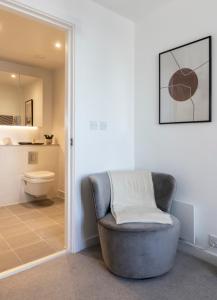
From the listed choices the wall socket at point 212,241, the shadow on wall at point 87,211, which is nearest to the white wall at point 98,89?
the shadow on wall at point 87,211

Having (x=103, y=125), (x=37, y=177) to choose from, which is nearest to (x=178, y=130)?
(x=103, y=125)

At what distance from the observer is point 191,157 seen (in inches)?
88.2

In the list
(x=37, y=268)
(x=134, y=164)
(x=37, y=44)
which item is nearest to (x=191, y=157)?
(x=134, y=164)

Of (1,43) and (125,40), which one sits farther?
(1,43)

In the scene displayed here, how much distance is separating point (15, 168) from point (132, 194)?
2.41 meters

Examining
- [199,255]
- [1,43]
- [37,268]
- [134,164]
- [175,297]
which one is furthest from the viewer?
[1,43]

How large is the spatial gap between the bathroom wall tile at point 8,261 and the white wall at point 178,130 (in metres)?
1.64

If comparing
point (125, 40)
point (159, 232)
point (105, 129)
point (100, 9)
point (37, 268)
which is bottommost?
point (37, 268)

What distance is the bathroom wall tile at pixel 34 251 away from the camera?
217 centimetres

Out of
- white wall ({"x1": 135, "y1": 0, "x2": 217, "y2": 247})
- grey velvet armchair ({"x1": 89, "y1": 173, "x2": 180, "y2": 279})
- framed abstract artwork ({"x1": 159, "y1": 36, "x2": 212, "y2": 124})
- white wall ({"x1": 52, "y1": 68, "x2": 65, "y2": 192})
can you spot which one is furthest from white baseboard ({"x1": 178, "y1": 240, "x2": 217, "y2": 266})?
white wall ({"x1": 52, "y1": 68, "x2": 65, "y2": 192})

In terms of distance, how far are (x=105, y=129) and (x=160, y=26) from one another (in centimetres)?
127

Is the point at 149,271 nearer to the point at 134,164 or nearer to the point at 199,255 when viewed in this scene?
the point at 199,255

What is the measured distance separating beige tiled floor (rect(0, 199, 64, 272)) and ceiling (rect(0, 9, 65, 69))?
220 centimetres

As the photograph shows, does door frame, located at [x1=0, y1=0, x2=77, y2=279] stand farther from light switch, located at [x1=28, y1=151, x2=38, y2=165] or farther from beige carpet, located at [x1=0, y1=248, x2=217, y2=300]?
light switch, located at [x1=28, y1=151, x2=38, y2=165]
